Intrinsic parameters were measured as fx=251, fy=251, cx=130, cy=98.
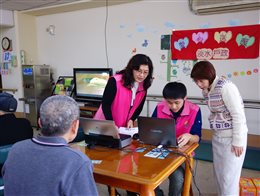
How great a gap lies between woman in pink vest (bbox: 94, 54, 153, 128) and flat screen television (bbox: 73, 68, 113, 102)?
222cm

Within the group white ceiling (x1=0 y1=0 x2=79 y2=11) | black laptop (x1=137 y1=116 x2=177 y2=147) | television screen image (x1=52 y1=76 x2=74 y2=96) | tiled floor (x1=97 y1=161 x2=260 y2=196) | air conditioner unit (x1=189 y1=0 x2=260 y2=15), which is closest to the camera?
black laptop (x1=137 y1=116 x2=177 y2=147)

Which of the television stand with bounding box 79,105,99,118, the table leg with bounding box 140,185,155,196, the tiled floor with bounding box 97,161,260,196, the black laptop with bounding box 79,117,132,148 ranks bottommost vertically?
the tiled floor with bounding box 97,161,260,196

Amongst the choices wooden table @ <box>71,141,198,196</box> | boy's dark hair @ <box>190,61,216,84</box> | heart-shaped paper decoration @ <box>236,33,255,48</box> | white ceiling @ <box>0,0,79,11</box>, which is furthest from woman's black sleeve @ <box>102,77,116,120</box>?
white ceiling @ <box>0,0,79,11</box>

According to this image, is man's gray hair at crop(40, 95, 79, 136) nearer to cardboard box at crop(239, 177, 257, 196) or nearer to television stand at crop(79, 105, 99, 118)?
cardboard box at crop(239, 177, 257, 196)

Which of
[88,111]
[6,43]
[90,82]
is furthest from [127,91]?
[6,43]

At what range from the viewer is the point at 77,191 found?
889 millimetres

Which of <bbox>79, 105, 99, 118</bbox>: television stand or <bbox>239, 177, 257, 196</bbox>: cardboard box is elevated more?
<bbox>79, 105, 99, 118</bbox>: television stand

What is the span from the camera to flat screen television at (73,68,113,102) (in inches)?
174

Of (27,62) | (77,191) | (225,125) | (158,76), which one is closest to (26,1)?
(27,62)

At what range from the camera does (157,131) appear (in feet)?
5.36

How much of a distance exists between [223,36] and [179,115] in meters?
1.98

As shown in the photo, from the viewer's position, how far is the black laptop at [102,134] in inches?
63.9

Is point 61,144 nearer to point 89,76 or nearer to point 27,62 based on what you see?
point 89,76

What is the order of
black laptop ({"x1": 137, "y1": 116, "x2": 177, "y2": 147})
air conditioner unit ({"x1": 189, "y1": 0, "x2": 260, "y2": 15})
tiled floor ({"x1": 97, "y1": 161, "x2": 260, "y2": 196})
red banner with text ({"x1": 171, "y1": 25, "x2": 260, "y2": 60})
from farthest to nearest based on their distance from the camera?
red banner with text ({"x1": 171, "y1": 25, "x2": 260, "y2": 60}) < air conditioner unit ({"x1": 189, "y1": 0, "x2": 260, "y2": 15}) < tiled floor ({"x1": 97, "y1": 161, "x2": 260, "y2": 196}) < black laptop ({"x1": 137, "y1": 116, "x2": 177, "y2": 147})
